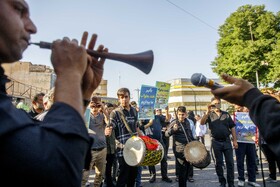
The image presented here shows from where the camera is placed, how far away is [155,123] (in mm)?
8781

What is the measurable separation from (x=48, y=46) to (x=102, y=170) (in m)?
5.08

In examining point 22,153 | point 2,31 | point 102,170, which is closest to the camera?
point 22,153

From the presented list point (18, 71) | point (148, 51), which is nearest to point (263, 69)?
point (148, 51)

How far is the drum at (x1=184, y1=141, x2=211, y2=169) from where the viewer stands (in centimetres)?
580

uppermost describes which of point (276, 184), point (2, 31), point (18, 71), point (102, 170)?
point (18, 71)

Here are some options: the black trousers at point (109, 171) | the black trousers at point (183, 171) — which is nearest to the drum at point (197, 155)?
the black trousers at point (183, 171)

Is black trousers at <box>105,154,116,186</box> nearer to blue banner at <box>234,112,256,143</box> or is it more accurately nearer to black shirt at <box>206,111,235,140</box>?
black shirt at <box>206,111,235,140</box>

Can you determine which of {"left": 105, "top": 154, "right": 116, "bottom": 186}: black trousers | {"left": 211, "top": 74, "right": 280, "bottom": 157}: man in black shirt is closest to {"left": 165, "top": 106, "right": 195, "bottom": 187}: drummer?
{"left": 105, "top": 154, "right": 116, "bottom": 186}: black trousers

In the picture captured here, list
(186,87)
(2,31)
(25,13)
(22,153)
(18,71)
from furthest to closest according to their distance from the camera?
(186,87) → (18,71) → (25,13) → (2,31) → (22,153)

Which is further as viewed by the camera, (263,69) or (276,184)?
(263,69)

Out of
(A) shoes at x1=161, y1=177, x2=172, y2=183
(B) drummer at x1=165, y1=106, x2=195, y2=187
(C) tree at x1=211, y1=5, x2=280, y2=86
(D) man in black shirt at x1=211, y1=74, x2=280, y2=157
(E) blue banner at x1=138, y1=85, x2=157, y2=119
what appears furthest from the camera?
(C) tree at x1=211, y1=5, x2=280, y2=86

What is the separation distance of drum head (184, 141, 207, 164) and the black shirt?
964 mm

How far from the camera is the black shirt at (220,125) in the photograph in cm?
671

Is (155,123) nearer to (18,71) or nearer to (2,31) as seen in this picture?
(2,31)
